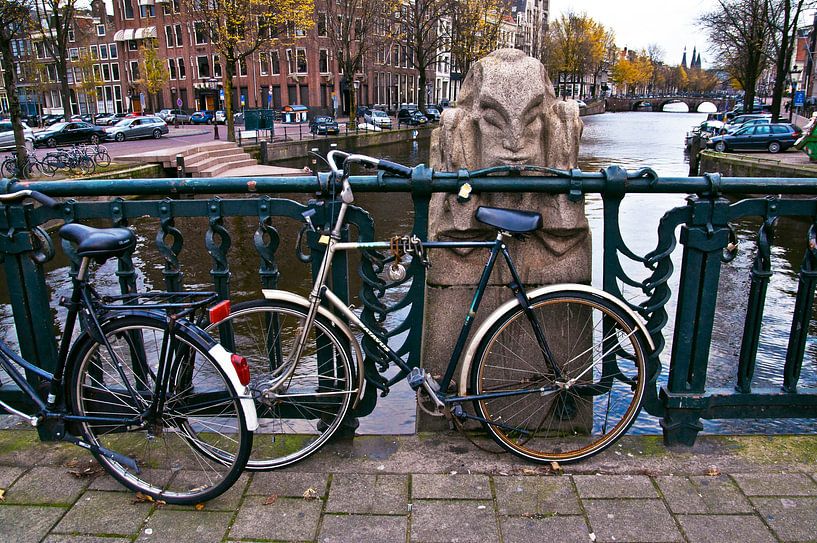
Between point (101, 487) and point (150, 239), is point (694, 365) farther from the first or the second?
point (150, 239)

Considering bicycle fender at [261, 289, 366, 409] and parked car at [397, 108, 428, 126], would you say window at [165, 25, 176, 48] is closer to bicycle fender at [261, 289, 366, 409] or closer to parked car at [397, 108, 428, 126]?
parked car at [397, 108, 428, 126]

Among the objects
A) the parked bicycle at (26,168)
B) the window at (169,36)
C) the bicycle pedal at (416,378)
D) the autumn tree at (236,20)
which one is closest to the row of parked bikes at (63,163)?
the parked bicycle at (26,168)

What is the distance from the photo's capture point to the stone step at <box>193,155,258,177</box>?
22.6 meters

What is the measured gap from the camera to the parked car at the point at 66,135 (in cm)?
3728

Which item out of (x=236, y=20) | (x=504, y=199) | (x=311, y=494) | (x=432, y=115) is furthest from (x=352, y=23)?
(x=311, y=494)

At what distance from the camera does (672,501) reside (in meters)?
2.68

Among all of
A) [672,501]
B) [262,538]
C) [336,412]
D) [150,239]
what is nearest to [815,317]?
[672,501]

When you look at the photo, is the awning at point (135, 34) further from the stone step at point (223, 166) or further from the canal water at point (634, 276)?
the canal water at point (634, 276)

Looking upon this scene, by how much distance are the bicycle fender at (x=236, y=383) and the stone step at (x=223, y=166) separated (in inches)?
781

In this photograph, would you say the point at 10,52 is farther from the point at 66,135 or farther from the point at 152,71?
the point at 152,71

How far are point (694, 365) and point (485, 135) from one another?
4.95ft

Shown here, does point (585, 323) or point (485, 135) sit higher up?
point (485, 135)

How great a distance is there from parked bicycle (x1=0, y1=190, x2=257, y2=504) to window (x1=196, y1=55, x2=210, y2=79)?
73.4 meters

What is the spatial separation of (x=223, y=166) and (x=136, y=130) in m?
20.9
